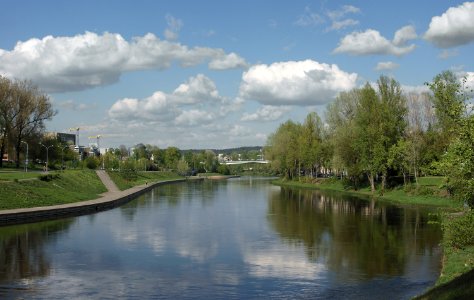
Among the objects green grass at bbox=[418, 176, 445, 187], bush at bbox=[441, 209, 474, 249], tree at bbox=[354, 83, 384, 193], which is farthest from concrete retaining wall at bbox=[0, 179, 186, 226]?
green grass at bbox=[418, 176, 445, 187]

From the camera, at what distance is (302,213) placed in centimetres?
5441

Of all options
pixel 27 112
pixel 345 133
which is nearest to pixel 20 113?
pixel 27 112

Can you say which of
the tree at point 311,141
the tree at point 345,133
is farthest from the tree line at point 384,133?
the tree at point 311,141

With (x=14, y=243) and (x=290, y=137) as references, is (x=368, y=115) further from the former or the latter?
(x=14, y=243)

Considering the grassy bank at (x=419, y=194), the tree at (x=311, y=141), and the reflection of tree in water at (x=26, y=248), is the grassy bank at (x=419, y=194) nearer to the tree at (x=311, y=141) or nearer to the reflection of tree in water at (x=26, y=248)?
the tree at (x=311, y=141)

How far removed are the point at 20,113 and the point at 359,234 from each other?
66616mm

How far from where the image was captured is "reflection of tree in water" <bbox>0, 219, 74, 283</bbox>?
2491 cm

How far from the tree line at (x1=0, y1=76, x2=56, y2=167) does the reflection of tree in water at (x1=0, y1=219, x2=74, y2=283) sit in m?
47.1

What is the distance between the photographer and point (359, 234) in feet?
127

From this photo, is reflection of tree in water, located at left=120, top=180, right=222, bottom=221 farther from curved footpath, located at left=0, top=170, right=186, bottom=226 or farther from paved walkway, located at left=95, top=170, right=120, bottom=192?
paved walkway, located at left=95, top=170, right=120, bottom=192

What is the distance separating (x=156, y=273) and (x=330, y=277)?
26.5 feet

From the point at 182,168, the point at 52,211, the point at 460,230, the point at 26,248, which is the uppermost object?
the point at 182,168

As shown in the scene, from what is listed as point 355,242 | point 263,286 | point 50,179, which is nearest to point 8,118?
point 50,179

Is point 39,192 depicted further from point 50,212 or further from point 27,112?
point 27,112
